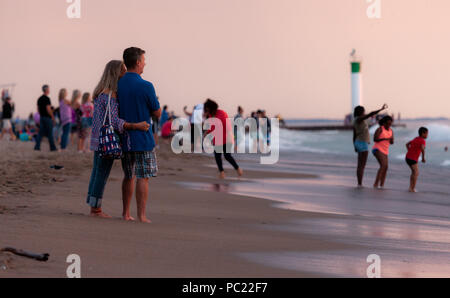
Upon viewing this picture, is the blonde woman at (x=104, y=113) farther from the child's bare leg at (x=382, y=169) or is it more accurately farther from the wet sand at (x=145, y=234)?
the child's bare leg at (x=382, y=169)

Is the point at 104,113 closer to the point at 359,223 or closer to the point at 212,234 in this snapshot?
the point at 212,234

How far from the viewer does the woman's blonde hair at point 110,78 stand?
6211 millimetres

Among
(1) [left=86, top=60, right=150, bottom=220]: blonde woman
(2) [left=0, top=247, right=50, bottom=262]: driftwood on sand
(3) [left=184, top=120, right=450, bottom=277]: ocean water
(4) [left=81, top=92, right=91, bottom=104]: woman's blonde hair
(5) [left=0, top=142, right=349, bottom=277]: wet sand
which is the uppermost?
A: (4) [left=81, top=92, right=91, bottom=104]: woman's blonde hair

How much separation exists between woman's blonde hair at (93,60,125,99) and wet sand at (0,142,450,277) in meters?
1.28

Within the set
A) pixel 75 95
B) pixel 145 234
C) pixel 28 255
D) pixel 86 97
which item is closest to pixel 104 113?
pixel 145 234

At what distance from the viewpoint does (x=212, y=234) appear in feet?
19.3

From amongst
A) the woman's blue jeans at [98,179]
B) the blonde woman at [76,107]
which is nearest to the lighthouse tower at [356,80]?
the blonde woman at [76,107]

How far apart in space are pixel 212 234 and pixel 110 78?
1824 mm

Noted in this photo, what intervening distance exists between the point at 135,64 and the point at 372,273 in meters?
3.03

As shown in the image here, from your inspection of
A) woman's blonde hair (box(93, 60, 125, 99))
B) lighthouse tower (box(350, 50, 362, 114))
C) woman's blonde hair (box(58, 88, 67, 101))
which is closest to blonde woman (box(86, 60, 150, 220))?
woman's blonde hair (box(93, 60, 125, 99))

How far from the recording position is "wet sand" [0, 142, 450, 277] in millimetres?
4520

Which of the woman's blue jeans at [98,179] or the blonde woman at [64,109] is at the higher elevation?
the blonde woman at [64,109]

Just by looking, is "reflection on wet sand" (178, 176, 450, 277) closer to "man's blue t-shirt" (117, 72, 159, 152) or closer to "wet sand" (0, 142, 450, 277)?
"wet sand" (0, 142, 450, 277)

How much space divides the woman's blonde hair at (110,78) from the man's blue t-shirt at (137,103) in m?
0.08
